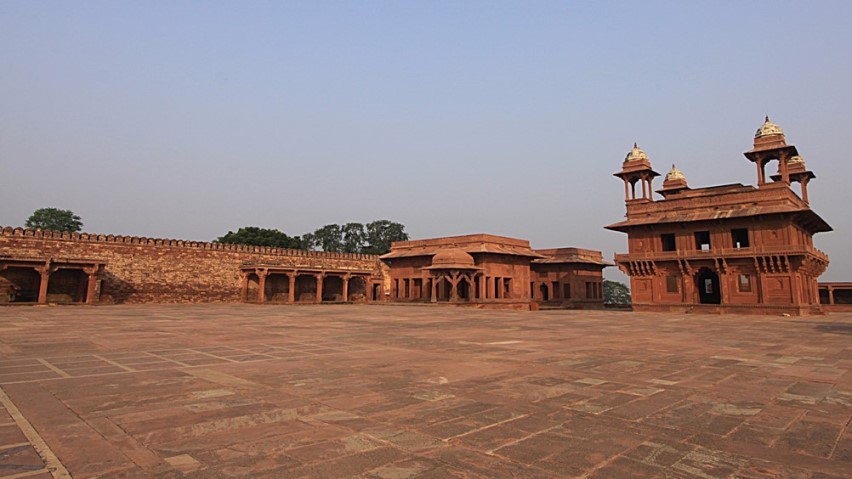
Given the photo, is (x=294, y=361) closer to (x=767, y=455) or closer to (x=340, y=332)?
(x=340, y=332)

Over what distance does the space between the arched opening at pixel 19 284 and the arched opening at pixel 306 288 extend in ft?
56.1

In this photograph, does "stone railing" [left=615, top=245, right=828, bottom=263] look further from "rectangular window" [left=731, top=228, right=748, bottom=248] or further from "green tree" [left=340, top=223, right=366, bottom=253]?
"green tree" [left=340, top=223, right=366, bottom=253]

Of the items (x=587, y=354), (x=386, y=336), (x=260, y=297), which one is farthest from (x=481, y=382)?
(x=260, y=297)

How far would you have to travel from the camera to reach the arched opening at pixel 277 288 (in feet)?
124

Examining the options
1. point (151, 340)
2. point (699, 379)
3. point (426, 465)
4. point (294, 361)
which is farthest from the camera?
point (151, 340)

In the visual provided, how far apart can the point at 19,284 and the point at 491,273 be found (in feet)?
96.7

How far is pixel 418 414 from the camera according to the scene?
12.7 ft

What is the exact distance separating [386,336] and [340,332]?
140cm

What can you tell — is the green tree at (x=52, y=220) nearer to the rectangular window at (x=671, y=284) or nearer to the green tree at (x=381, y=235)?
the green tree at (x=381, y=235)

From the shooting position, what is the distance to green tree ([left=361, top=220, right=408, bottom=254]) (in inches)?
3098

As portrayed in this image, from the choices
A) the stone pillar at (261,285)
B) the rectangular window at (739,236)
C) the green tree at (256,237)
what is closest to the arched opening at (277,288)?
the stone pillar at (261,285)

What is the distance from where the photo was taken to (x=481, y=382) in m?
5.23

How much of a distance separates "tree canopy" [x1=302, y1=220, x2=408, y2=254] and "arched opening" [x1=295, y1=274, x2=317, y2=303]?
37211 millimetres

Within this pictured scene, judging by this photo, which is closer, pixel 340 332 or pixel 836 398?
pixel 836 398
